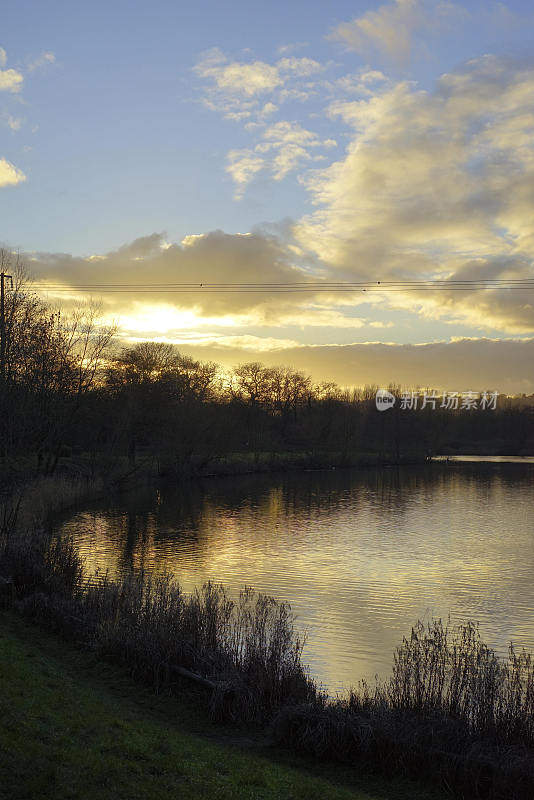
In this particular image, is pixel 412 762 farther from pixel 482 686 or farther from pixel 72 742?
pixel 72 742

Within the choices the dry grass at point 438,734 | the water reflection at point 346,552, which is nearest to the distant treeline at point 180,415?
the water reflection at point 346,552

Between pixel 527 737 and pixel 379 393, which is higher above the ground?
pixel 379 393

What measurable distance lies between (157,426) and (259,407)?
28.0m

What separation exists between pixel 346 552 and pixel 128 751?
19262mm

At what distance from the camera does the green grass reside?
19.9 feet

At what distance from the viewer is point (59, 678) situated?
9.53 metres

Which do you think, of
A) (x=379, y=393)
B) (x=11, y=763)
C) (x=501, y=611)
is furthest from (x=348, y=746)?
(x=379, y=393)

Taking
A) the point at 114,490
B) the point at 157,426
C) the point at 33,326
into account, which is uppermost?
the point at 33,326

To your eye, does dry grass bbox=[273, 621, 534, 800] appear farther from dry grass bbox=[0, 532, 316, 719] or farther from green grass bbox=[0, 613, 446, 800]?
dry grass bbox=[0, 532, 316, 719]

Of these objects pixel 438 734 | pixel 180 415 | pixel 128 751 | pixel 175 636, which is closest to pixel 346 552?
pixel 175 636

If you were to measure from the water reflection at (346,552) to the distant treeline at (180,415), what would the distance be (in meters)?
5.54

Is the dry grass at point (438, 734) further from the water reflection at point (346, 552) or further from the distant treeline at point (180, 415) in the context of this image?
the distant treeline at point (180, 415)

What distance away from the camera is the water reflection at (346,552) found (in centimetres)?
1593

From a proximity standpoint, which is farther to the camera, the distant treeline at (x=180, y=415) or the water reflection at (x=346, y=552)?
the distant treeline at (x=180, y=415)
